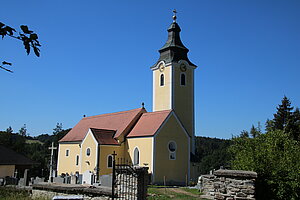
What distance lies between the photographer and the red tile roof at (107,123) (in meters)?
31.8

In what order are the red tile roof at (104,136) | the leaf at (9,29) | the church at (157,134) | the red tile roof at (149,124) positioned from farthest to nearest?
the red tile roof at (104,136) < the red tile roof at (149,124) < the church at (157,134) < the leaf at (9,29)

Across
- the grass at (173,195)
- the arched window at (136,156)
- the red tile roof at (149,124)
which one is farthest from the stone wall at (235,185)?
the arched window at (136,156)

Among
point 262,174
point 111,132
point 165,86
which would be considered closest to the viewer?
point 262,174

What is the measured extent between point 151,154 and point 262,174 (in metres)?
16.2

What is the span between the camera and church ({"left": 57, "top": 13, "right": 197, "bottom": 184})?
2766cm

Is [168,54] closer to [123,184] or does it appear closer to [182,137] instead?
[182,137]

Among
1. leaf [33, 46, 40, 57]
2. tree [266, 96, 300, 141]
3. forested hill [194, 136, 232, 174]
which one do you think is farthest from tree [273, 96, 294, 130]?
leaf [33, 46, 40, 57]

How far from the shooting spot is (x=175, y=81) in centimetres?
3341

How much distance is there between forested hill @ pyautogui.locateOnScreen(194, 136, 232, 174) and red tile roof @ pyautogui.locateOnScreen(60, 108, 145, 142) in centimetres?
792

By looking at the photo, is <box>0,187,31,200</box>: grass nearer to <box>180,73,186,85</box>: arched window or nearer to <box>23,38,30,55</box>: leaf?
<box>23,38,30,55</box>: leaf

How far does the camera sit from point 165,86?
3384cm

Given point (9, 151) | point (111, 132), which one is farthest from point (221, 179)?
point (9, 151)

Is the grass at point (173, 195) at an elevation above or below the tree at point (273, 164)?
below

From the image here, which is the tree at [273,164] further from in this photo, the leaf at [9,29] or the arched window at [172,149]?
the arched window at [172,149]
